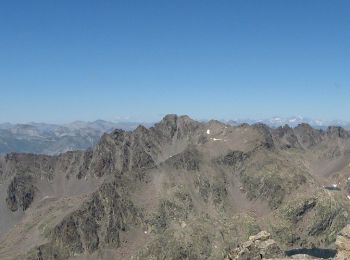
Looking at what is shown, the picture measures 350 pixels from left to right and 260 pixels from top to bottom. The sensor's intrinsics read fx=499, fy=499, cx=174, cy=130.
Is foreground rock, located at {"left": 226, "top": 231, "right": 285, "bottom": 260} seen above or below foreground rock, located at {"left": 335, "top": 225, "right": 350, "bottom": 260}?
below

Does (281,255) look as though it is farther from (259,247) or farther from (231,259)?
(231,259)

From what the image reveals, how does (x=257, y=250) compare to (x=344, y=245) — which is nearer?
(x=344, y=245)

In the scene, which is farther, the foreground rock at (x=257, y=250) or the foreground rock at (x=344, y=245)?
the foreground rock at (x=257, y=250)

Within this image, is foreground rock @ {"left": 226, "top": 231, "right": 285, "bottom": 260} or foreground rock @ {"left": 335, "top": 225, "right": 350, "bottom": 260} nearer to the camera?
foreground rock @ {"left": 335, "top": 225, "right": 350, "bottom": 260}

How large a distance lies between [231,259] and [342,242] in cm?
3507

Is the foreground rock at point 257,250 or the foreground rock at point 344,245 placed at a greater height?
the foreground rock at point 344,245

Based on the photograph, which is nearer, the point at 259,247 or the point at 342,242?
the point at 342,242

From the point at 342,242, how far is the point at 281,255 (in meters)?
32.8

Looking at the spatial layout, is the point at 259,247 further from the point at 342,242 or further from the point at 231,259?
the point at 342,242

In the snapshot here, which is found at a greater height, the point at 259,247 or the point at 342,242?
the point at 342,242

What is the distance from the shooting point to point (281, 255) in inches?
5763

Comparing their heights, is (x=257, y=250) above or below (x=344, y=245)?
below

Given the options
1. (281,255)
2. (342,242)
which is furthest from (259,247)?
(342,242)

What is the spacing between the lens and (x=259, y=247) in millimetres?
147625
